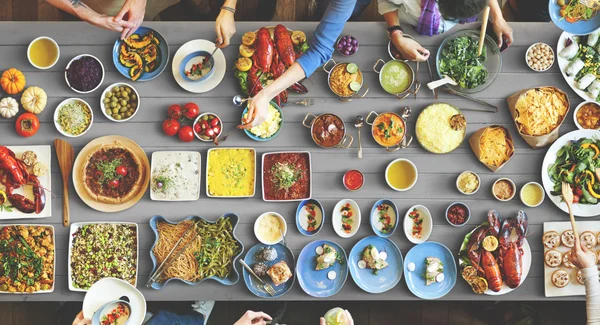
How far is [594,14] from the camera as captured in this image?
305 cm

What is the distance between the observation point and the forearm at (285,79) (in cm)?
260

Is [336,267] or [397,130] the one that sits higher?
[397,130]

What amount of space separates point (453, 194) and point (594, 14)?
4.95ft

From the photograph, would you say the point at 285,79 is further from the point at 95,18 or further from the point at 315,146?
the point at 95,18

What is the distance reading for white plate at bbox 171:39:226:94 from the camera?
10.3 feet

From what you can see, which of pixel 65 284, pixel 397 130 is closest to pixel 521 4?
pixel 397 130

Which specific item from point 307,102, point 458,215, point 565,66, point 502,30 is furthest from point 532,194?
point 307,102

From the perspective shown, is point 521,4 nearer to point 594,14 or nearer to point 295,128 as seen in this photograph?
point 594,14

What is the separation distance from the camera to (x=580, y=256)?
2.94m

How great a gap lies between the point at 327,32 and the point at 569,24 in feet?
5.76

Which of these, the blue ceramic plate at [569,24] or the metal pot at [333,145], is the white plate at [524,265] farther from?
the blue ceramic plate at [569,24]

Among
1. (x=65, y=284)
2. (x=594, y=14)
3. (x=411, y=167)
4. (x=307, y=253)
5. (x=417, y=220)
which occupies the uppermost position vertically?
(x=594, y=14)

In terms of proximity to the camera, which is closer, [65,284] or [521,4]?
[65,284]

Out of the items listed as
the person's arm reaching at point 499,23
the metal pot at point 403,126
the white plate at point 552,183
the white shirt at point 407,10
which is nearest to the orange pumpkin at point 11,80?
the metal pot at point 403,126
